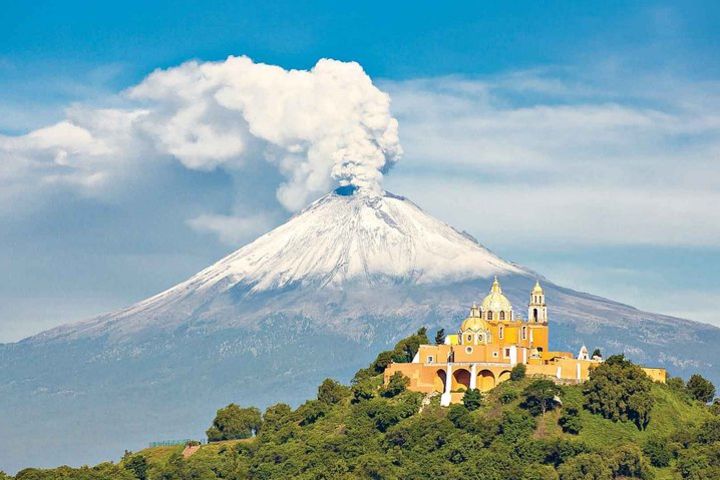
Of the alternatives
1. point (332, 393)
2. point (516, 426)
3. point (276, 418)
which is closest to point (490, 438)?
point (516, 426)

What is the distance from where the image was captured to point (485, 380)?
417ft

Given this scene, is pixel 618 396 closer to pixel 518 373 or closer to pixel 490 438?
pixel 518 373

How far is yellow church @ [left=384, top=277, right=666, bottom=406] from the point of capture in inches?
4970

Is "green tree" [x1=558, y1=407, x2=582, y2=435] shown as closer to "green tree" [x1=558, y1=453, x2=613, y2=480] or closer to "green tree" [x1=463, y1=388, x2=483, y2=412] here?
"green tree" [x1=558, y1=453, x2=613, y2=480]

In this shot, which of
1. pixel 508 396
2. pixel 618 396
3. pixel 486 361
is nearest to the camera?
pixel 618 396

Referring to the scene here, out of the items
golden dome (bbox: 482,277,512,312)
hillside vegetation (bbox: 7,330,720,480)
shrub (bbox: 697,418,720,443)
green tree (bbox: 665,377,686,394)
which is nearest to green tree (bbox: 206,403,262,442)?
hillside vegetation (bbox: 7,330,720,480)

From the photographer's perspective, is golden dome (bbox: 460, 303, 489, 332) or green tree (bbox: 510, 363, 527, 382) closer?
green tree (bbox: 510, 363, 527, 382)

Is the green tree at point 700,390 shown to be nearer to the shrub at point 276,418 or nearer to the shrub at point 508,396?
the shrub at point 508,396

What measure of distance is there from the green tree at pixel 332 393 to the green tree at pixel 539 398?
1688 cm

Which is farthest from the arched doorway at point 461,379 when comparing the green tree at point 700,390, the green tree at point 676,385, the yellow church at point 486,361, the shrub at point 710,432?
the shrub at point 710,432

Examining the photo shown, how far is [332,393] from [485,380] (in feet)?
42.0

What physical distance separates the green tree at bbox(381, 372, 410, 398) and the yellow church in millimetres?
454

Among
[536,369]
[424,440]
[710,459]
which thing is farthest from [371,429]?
[710,459]

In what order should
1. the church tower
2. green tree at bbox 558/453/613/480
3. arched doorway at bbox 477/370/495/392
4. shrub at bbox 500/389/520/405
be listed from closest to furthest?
green tree at bbox 558/453/613/480 → shrub at bbox 500/389/520/405 → arched doorway at bbox 477/370/495/392 → the church tower
